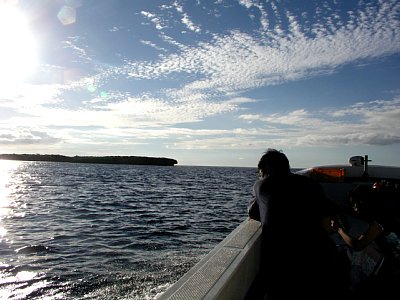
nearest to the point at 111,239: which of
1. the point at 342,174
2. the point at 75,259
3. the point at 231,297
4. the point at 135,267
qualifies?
the point at 75,259

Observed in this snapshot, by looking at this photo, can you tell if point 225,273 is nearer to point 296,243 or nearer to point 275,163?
point 296,243

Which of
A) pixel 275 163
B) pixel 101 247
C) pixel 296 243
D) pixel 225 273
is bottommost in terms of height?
pixel 101 247

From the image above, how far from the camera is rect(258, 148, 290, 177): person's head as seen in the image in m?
3.54

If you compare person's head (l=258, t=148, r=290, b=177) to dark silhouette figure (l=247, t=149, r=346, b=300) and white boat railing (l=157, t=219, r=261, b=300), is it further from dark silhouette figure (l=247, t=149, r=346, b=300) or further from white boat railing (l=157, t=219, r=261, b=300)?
white boat railing (l=157, t=219, r=261, b=300)

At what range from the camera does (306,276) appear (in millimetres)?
3219

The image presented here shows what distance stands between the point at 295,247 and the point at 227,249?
0.93m

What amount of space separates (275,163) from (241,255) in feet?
3.18

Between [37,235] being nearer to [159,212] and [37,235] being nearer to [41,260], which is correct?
[41,260]

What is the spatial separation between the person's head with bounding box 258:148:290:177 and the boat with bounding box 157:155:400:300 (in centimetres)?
88

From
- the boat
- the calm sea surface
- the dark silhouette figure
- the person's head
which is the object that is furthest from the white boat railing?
the calm sea surface

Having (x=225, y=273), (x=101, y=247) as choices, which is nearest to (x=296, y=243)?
(x=225, y=273)

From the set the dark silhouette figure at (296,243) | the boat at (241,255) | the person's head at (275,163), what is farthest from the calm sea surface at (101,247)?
the person's head at (275,163)

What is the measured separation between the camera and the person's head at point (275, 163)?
3543 millimetres

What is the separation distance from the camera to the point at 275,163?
3559mm
